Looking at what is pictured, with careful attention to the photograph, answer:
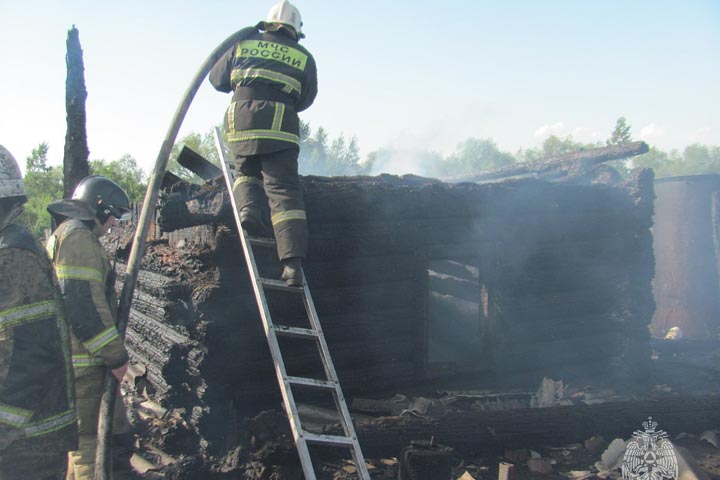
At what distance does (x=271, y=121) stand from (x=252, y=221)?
83cm

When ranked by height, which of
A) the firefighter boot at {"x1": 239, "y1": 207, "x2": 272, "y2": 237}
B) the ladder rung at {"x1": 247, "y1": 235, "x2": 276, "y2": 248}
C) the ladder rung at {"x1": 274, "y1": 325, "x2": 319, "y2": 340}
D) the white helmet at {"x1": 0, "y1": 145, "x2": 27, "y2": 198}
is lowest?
the ladder rung at {"x1": 274, "y1": 325, "x2": 319, "y2": 340}

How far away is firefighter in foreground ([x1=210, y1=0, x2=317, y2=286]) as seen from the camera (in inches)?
163

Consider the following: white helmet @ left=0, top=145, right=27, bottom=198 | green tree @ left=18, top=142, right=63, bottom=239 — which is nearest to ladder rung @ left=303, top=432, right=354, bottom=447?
white helmet @ left=0, top=145, right=27, bottom=198

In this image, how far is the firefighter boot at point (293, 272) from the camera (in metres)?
4.12

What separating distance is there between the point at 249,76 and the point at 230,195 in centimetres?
106

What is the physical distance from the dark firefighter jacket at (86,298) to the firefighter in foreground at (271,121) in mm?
1243

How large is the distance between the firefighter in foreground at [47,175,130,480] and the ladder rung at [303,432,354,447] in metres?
1.27

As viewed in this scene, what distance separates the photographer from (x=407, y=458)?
13.0ft

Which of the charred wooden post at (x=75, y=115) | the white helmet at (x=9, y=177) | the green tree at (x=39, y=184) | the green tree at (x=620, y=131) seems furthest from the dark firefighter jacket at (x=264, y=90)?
the green tree at (x=620, y=131)

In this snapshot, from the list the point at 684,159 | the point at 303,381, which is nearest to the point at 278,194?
the point at 303,381

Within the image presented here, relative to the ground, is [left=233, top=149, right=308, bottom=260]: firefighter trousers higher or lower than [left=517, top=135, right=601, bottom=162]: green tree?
lower

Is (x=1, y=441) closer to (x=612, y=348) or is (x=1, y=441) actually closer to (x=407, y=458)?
(x=407, y=458)

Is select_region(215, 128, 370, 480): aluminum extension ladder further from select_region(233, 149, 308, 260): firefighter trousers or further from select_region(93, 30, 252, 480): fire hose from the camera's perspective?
select_region(93, 30, 252, 480): fire hose

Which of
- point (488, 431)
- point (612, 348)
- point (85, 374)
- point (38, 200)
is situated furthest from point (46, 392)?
point (38, 200)
